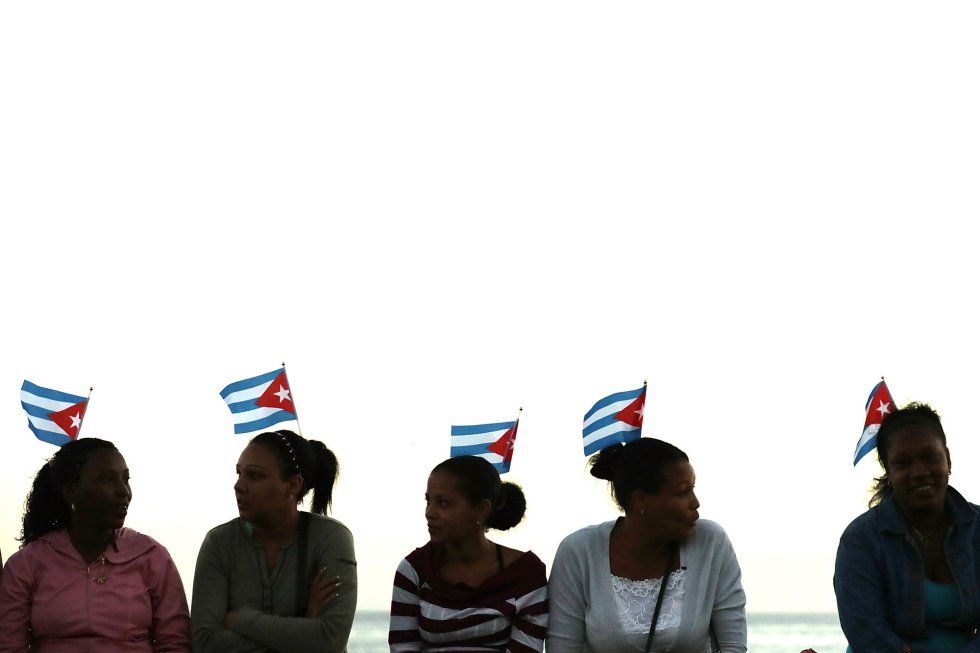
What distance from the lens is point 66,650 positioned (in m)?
5.39

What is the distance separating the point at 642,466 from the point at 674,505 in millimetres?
210

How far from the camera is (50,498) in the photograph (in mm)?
5781

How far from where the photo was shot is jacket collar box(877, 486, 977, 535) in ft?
17.0

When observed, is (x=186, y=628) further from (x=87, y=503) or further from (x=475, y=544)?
(x=475, y=544)

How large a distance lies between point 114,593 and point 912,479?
324 cm

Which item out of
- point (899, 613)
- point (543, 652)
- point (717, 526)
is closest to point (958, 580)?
point (899, 613)

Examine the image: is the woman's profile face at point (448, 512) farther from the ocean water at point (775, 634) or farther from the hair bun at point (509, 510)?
the ocean water at point (775, 634)

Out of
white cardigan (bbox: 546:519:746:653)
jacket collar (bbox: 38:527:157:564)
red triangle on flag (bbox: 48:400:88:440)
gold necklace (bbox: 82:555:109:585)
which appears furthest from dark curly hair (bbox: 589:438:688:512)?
red triangle on flag (bbox: 48:400:88:440)

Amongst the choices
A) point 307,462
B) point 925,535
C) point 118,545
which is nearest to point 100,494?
point 118,545

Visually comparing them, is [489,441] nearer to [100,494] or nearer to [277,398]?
[277,398]

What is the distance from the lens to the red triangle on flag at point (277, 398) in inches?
258

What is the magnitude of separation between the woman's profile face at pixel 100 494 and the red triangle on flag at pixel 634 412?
7.17 ft

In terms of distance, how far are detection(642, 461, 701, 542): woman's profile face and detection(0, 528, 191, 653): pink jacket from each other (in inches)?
79.4

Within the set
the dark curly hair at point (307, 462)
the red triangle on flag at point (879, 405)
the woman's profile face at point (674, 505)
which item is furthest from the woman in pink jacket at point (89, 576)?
the red triangle on flag at point (879, 405)
